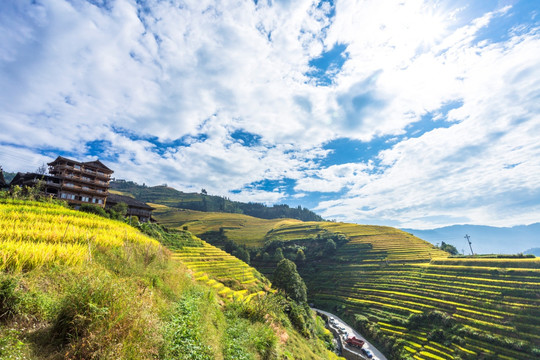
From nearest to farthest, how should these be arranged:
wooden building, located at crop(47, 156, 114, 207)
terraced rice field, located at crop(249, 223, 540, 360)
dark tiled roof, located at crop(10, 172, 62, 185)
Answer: terraced rice field, located at crop(249, 223, 540, 360), dark tiled roof, located at crop(10, 172, 62, 185), wooden building, located at crop(47, 156, 114, 207)

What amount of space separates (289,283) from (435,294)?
33.0 metres

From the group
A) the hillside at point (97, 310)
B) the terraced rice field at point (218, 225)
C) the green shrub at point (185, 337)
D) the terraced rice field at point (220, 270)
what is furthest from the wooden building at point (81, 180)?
the terraced rice field at point (218, 225)

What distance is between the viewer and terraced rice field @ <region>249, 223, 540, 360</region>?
32.7 metres

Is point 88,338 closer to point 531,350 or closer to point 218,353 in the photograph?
point 218,353

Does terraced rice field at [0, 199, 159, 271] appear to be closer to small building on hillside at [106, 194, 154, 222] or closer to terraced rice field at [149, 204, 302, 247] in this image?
small building on hillside at [106, 194, 154, 222]

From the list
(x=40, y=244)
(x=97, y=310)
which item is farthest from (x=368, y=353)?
(x=40, y=244)

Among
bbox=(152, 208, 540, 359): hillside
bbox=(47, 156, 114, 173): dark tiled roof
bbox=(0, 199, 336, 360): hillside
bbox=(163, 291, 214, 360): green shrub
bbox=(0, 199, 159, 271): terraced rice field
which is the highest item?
bbox=(47, 156, 114, 173): dark tiled roof

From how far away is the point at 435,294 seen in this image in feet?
147

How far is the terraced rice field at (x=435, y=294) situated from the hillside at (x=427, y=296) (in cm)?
12

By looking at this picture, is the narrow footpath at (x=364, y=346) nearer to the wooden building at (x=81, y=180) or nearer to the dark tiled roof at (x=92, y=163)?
the wooden building at (x=81, y=180)

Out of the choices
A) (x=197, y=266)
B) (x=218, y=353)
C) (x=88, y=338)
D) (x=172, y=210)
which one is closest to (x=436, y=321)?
(x=197, y=266)

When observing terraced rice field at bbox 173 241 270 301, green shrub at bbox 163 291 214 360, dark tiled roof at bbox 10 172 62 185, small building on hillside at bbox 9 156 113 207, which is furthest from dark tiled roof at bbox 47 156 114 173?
green shrub at bbox 163 291 214 360

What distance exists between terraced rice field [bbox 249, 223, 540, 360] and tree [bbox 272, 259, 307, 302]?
18.9 meters

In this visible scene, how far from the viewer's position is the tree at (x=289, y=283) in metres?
36.2
